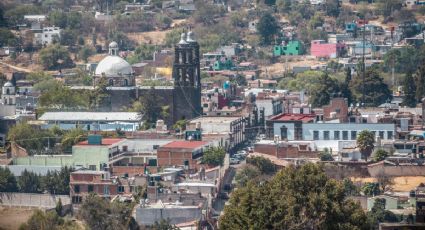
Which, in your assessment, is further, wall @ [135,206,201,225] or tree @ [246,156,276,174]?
tree @ [246,156,276,174]

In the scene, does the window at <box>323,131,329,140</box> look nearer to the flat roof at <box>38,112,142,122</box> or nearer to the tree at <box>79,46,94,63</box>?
the flat roof at <box>38,112,142,122</box>

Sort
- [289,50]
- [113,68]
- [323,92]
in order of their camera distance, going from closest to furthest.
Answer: [323,92] < [113,68] < [289,50]

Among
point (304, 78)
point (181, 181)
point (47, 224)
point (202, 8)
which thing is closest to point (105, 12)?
point (202, 8)

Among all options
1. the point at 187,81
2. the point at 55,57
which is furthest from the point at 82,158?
the point at 55,57

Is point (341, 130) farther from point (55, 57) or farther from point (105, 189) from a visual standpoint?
point (55, 57)

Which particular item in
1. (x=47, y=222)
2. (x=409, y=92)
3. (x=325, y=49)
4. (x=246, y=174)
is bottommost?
(x=47, y=222)

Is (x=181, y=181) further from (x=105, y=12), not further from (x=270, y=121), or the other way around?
(x=105, y=12)

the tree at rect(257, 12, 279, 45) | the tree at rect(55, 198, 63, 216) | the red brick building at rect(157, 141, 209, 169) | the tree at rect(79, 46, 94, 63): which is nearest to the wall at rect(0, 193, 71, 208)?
the tree at rect(55, 198, 63, 216)
